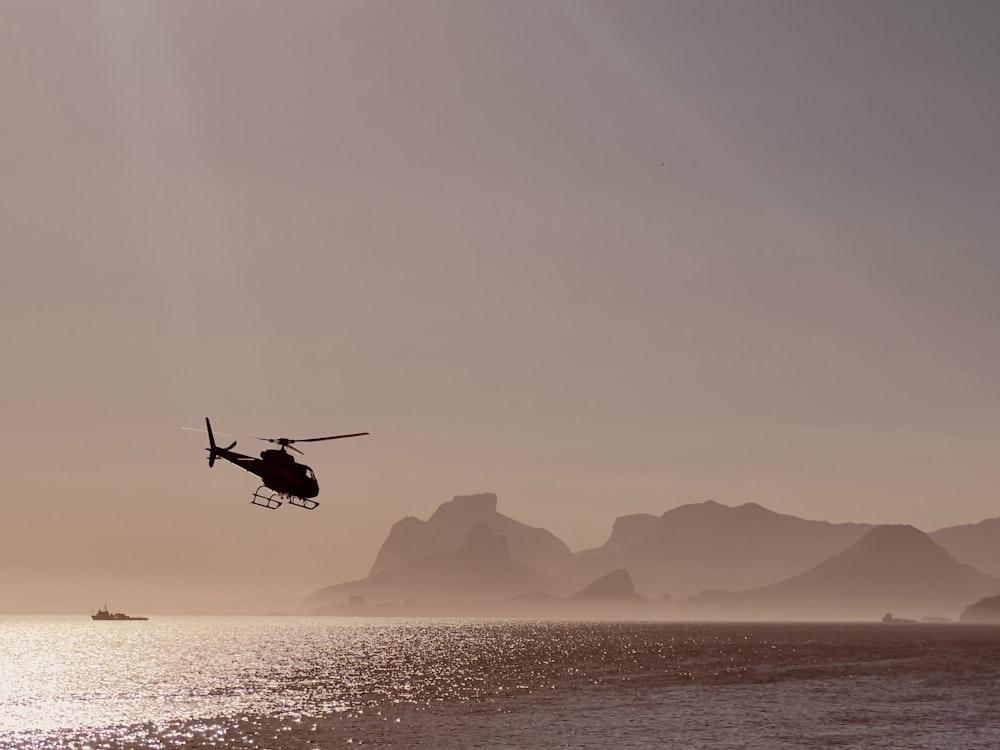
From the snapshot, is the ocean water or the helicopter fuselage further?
the ocean water

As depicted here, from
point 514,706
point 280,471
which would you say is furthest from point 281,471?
point 514,706

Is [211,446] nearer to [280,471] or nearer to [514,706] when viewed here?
[280,471]

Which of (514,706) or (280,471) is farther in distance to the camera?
(514,706)

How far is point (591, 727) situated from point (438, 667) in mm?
89011

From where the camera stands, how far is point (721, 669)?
16275cm

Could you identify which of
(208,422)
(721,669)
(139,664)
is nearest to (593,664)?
(721,669)

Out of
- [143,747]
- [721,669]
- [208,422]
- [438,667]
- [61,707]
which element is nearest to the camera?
[208,422]

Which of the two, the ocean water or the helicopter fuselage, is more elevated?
the helicopter fuselage

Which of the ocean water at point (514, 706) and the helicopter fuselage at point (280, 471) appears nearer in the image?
the helicopter fuselage at point (280, 471)

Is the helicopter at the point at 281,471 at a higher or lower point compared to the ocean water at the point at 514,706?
higher

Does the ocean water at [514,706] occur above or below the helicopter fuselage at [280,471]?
below

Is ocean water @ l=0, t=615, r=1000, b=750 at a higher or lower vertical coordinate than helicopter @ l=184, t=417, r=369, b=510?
lower

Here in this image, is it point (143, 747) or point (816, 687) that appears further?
point (816, 687)

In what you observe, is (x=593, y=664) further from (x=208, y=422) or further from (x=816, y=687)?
(x=208, y=422)
